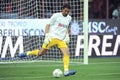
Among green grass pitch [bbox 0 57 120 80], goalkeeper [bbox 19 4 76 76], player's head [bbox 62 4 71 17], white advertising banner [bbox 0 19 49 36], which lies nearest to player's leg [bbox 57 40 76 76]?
goalkeeper [bbox 19 4 76 76]

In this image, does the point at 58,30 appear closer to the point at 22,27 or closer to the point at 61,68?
the point at 61,68

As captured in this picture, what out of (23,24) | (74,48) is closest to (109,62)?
(74,48)

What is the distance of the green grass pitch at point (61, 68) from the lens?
17016mm

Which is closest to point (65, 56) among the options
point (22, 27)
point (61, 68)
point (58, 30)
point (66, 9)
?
point (58, 30)

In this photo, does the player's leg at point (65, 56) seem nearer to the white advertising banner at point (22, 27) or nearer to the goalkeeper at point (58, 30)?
the goalkeeper at point (58, 30)

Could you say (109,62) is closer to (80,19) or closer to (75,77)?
(80,19)

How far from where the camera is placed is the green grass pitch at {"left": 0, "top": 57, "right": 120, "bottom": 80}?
17016 mm

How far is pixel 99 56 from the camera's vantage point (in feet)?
81.5

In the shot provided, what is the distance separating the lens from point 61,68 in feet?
65.8

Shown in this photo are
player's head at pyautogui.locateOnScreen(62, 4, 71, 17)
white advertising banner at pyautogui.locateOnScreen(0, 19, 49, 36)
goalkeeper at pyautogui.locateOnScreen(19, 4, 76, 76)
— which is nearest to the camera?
player's head at pyautogui.locateOnScreen(62, 4, 71, 17)

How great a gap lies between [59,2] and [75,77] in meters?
6.95

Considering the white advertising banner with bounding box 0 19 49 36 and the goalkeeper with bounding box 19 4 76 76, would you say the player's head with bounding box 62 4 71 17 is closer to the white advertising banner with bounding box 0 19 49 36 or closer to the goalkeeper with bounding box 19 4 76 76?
the goalkeeper with bounding box 19 4 76 76

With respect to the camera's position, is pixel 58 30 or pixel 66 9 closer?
pixel 66 9

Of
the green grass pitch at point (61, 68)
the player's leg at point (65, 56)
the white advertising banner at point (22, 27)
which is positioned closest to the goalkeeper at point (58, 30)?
the player's leg at point (65, 56)
